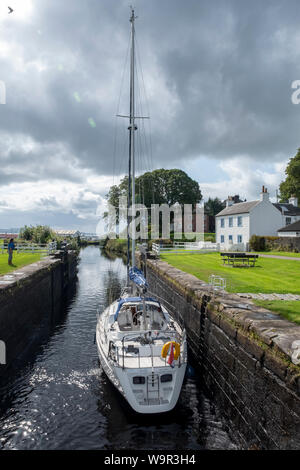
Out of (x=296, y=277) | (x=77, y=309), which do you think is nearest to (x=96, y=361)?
(x=77, y=309)

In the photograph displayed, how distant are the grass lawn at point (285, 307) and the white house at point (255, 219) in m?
29.7

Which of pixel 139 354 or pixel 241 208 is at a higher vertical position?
pixel 241 208

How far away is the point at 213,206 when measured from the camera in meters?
93.2

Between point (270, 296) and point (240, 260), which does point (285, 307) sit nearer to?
point (270, 296)

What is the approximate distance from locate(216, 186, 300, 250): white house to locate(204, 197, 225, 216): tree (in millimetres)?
42451

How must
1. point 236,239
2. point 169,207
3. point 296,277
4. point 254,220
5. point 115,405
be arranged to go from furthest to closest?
1. point 169,207
2. point 236,239
3. point 254,220
4. point 296,277
5. point 115,405

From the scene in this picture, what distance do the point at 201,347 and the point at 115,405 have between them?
177 inches

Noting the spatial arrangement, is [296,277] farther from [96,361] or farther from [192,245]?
[192,245]

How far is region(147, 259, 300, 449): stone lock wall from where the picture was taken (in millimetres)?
6559

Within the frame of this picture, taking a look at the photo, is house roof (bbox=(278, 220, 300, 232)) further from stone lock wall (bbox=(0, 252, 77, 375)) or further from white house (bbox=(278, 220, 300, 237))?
stone lock wall (bbox=(0, 252, 77, 375))

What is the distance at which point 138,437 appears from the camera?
28.1ft

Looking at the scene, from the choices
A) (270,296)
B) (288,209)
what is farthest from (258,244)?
(270,296)

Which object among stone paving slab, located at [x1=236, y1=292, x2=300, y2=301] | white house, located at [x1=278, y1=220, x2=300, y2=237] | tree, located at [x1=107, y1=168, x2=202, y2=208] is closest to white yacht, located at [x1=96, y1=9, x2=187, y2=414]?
stone paving slab, located at [x1=236, y1=292, x2=300, y2=301]

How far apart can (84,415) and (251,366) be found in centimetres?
564
